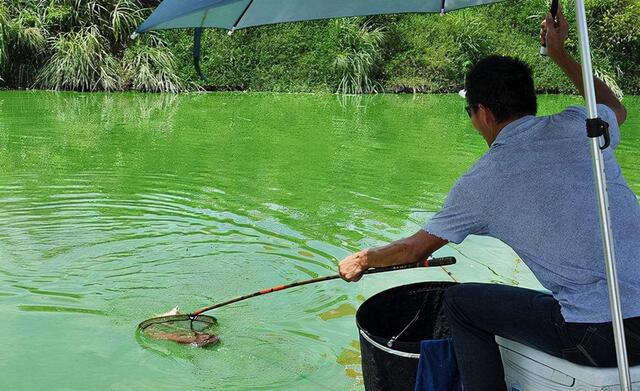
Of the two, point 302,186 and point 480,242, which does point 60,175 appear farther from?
point 480,242

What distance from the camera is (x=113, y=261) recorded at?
15.3 feet

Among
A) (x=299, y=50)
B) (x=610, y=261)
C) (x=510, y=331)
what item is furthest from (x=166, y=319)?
(x=299, y=50)

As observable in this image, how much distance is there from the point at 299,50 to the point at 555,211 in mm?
18687

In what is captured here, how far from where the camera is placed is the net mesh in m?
3.50

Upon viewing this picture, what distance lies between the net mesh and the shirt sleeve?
5.80 ft

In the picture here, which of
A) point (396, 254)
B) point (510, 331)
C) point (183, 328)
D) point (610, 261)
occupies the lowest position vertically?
point (183, 328)

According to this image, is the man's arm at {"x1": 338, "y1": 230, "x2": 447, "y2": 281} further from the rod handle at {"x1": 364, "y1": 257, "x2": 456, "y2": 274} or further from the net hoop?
the net hoop

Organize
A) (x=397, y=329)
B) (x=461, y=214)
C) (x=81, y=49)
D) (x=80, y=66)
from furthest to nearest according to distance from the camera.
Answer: (x=80, y=66)
(x=81, y=49)
(x=397, y=329)
(x=461, y=214)

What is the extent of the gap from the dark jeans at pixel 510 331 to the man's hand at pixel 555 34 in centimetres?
77

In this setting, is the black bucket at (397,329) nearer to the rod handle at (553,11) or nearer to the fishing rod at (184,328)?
the rod handle at (553,11)

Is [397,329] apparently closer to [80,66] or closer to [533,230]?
[533,230]

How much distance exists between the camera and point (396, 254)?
2152 mm

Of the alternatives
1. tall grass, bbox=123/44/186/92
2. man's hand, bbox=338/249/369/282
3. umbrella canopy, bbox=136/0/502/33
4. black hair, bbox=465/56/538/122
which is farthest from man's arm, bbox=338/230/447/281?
tall grass, bbox=123/44/186/92

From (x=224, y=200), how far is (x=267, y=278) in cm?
203
